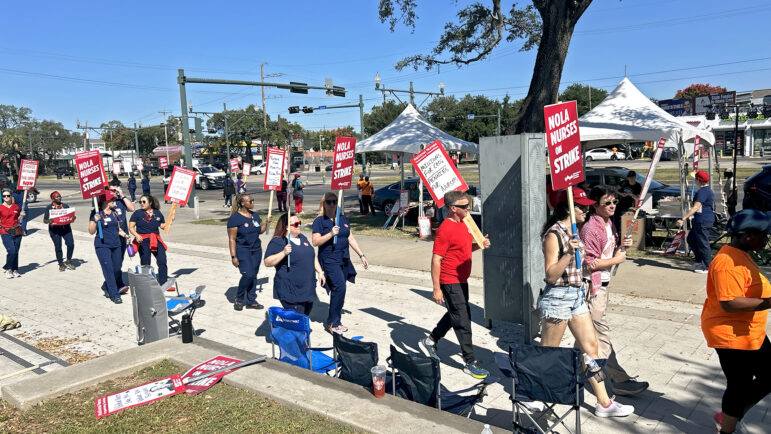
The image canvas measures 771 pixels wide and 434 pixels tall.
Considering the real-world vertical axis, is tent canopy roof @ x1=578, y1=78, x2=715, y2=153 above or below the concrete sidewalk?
above

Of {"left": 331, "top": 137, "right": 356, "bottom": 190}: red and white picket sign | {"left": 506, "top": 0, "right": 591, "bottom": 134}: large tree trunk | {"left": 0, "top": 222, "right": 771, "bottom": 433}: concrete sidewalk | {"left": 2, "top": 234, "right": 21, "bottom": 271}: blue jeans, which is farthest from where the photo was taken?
{"left": 506, "top": 0, "right": 591, "bottom": 134}: large tree trunk

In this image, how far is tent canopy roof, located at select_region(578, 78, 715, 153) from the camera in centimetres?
1202

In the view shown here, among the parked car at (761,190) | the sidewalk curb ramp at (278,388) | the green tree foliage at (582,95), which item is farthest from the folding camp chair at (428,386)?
the green tree foliage at (582,95)

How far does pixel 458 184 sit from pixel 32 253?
13.6 metres

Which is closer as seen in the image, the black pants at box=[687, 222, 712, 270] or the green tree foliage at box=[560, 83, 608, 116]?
the black pants at box=[687, 222, 712, 270]

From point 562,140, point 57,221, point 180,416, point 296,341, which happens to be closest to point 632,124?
point 562,140

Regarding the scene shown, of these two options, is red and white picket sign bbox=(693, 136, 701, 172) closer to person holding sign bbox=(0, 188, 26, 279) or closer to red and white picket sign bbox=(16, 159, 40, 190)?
person holding sign bbox=(0, 188, 26, 279)

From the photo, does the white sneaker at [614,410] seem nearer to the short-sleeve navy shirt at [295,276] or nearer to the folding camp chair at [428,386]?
the folding camp chair at [428,386]

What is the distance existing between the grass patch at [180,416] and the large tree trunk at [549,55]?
1233 centimetres

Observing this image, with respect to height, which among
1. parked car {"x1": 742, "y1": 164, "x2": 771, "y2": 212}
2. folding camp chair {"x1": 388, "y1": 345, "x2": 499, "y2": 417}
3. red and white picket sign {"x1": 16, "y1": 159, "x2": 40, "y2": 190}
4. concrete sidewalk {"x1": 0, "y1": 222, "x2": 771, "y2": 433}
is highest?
red and white picket sign {"x1": 16, "y1": 159, "x2": 40, "y2": 190}

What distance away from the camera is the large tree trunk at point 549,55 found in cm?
1451

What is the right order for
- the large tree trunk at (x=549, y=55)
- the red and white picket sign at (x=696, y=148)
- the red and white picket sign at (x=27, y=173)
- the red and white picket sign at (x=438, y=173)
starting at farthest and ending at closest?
the large tree trunk at (x=549, y=55) < the red and white picket sign at (x=27, y=173) < the red and white picket sign at (x=696, y=148) < the red and white picket sign at (x=438, y=173)

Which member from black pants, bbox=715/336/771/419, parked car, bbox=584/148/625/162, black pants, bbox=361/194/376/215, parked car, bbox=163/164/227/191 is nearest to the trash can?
black pants, bbox=715/336/771/419

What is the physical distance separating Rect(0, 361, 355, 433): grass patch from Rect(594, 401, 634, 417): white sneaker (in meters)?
2.04
